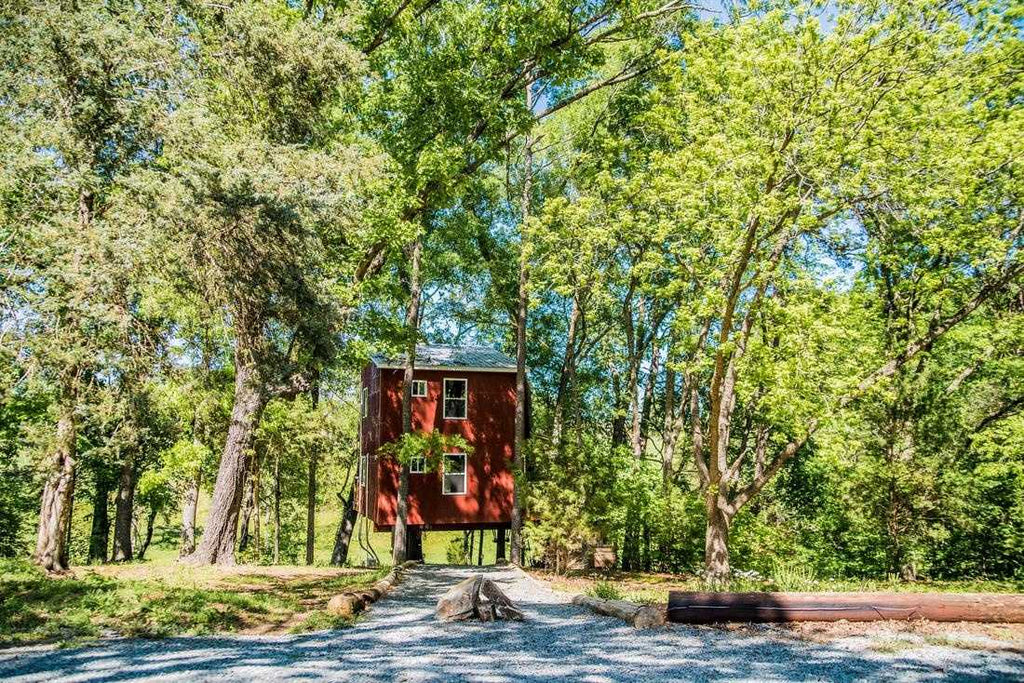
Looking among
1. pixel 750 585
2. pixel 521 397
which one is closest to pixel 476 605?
pixel 750 585

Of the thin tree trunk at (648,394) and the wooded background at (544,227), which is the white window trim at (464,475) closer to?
the wooded background at (544,227)

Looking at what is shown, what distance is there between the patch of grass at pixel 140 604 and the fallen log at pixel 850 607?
16.4 feet

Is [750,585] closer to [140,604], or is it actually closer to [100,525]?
[140,604]

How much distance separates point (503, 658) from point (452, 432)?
1674 centimetres

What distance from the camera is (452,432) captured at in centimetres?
2319

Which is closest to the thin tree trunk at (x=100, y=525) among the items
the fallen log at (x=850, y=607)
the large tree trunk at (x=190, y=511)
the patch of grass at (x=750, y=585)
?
the large tree trunk at (x=190, y=511)

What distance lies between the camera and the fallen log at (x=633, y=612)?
26.3 ft

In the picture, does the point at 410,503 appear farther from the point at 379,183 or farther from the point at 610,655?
the point at 610,655

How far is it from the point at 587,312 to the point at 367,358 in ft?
47.0

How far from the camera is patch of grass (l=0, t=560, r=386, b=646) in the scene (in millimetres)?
7527

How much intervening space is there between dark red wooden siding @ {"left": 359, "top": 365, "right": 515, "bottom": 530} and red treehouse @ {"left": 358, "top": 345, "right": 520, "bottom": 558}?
0.04m

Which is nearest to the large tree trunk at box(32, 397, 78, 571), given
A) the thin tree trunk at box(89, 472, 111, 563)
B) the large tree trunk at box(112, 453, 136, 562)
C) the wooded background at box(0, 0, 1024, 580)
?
the wooded background at box(0, 0, 1024, 580)

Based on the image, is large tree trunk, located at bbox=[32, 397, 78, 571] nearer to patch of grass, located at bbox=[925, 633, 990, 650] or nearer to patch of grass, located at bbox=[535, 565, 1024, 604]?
patch of grass, located at bbox=[535, 565, 1024, 604]

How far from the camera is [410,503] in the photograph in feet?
73.6
